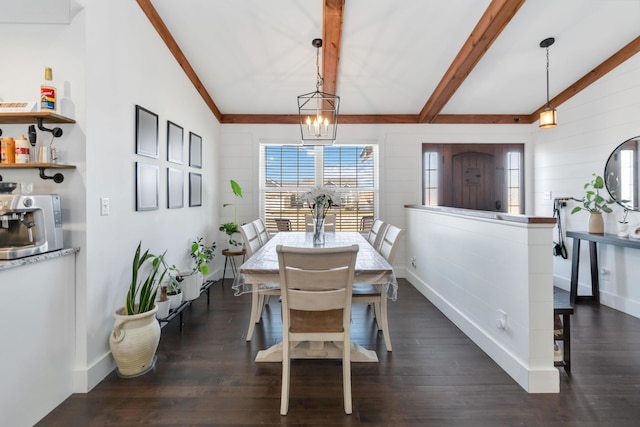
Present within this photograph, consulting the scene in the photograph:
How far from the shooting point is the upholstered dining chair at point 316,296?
164cm

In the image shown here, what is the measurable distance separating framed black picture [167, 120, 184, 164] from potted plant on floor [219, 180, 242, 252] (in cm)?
116

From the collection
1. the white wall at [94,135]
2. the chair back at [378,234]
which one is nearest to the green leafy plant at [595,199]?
the chair back at [378,234]

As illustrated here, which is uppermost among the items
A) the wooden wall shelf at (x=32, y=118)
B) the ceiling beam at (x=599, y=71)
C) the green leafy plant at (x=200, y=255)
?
the ceiling beam at (x=599, y=71)

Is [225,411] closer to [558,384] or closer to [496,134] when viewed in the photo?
[558,384]

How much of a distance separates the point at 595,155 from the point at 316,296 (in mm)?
3982

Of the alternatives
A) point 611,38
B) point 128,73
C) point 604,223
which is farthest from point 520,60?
point 128,73

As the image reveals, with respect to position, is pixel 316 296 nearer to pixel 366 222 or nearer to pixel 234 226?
pixel 234 226

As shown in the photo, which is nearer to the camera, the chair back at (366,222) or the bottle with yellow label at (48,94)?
the bottle with yellow label at (48,94)

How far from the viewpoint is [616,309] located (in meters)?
3.26

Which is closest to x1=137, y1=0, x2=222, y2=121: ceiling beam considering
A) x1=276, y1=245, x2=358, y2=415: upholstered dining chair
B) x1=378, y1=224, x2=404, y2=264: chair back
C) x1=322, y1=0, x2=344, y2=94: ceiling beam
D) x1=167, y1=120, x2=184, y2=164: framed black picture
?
x1=167, y1=120, x2=184, y2=164: framed black picture

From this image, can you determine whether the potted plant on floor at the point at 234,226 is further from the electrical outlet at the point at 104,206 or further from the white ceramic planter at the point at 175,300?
the electrical outlet at the point at 104,206

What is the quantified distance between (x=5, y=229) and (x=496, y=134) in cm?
559

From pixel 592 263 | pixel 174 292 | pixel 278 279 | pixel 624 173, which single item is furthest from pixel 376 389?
pixel 624 173

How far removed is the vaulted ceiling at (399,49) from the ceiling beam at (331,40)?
0.04 feet
